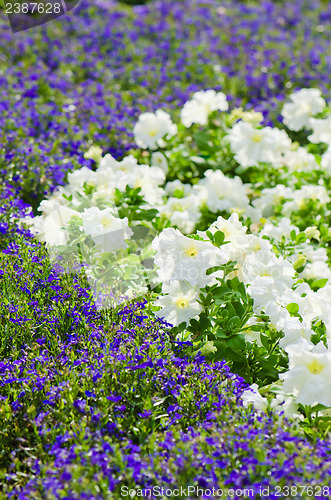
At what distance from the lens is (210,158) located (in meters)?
3.95

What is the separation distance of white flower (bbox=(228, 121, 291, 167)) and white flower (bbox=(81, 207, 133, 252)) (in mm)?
1349

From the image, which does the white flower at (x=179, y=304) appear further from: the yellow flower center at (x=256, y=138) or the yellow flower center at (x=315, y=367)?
the yellow flower center at (x=256, y=138)

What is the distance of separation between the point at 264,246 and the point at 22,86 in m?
3.22

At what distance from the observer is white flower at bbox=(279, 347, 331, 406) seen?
1947 millimetres

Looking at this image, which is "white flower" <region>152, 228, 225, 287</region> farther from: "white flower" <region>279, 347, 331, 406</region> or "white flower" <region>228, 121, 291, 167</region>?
"white flower" <region>228, 121, 291, 167</region>

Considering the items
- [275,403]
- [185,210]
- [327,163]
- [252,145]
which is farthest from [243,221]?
[275,403]

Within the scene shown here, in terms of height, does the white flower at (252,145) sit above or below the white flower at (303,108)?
below

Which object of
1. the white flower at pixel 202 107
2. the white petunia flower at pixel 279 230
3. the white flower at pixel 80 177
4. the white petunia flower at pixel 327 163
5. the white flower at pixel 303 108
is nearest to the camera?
the white petunia flower at pixel 279 230

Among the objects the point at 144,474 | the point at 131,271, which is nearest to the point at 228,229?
the point at 131,271

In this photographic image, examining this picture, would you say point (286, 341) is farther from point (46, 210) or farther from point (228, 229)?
point (46, 210)

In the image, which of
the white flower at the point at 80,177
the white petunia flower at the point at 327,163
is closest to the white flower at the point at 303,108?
the white petunia flower at the point at 327,163

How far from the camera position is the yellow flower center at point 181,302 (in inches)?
89.3

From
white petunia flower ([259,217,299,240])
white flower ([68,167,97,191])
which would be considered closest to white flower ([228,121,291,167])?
white petunia flower ([259,217,299,240])

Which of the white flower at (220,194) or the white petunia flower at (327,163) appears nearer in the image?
the white flower at (220,194)
